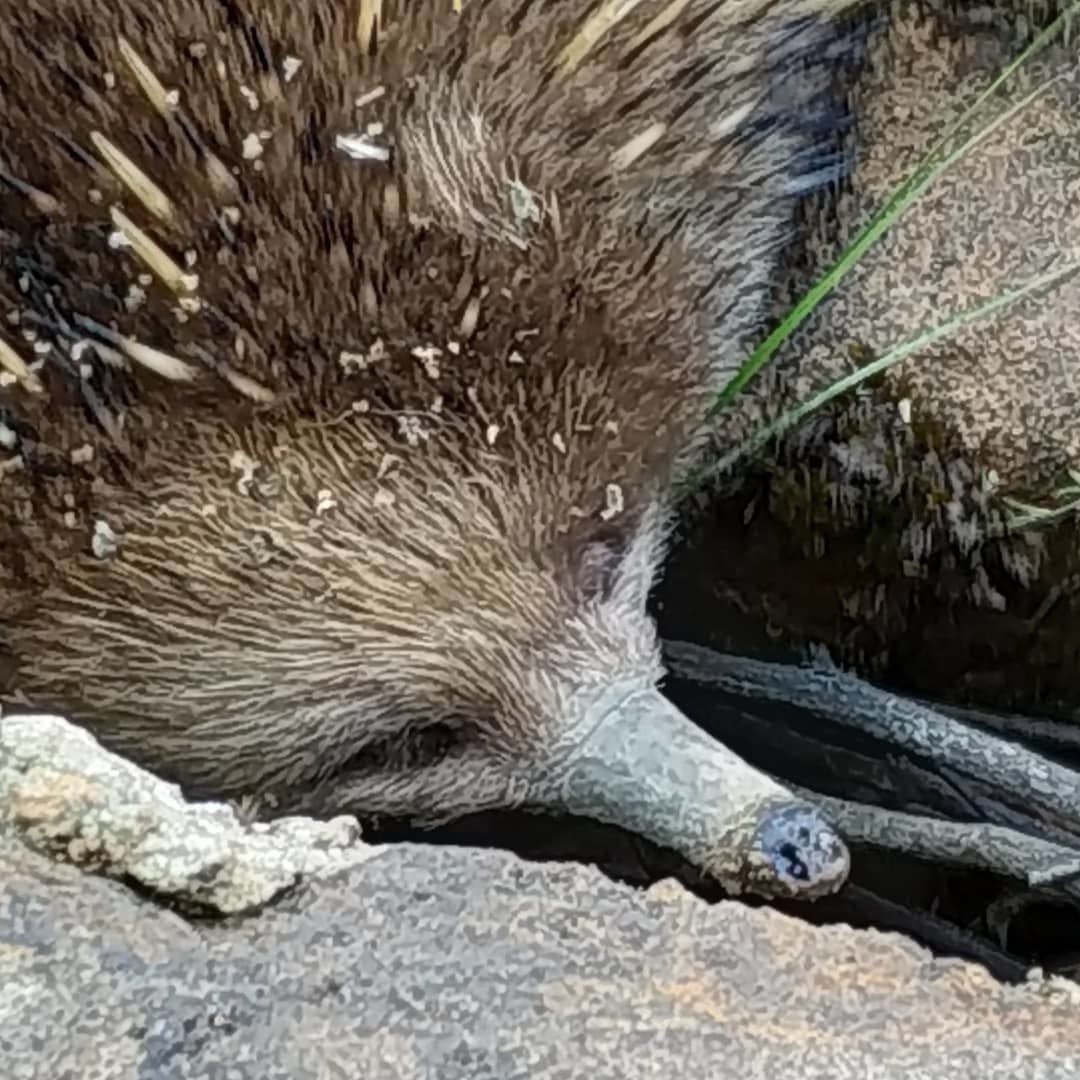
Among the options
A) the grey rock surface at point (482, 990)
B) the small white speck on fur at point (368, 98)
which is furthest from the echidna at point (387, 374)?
the grey rock surface at point (482, 990)

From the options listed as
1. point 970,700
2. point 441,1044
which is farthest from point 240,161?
point 970,700

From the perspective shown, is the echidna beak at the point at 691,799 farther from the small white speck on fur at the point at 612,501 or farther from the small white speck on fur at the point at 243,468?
the small white speck on fur at the point at 243,468

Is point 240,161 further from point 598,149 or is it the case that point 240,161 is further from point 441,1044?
point 441,1044

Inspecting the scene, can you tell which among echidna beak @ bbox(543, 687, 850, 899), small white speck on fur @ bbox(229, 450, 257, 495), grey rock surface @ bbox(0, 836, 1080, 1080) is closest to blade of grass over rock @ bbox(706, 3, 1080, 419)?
echidna beak @ bbox(543, 687, 850, 899)

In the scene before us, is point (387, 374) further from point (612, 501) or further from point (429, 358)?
point (612, 501)

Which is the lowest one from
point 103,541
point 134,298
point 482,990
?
point 482,990

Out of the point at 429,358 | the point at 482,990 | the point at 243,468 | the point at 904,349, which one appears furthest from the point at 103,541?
the point at 904,349
